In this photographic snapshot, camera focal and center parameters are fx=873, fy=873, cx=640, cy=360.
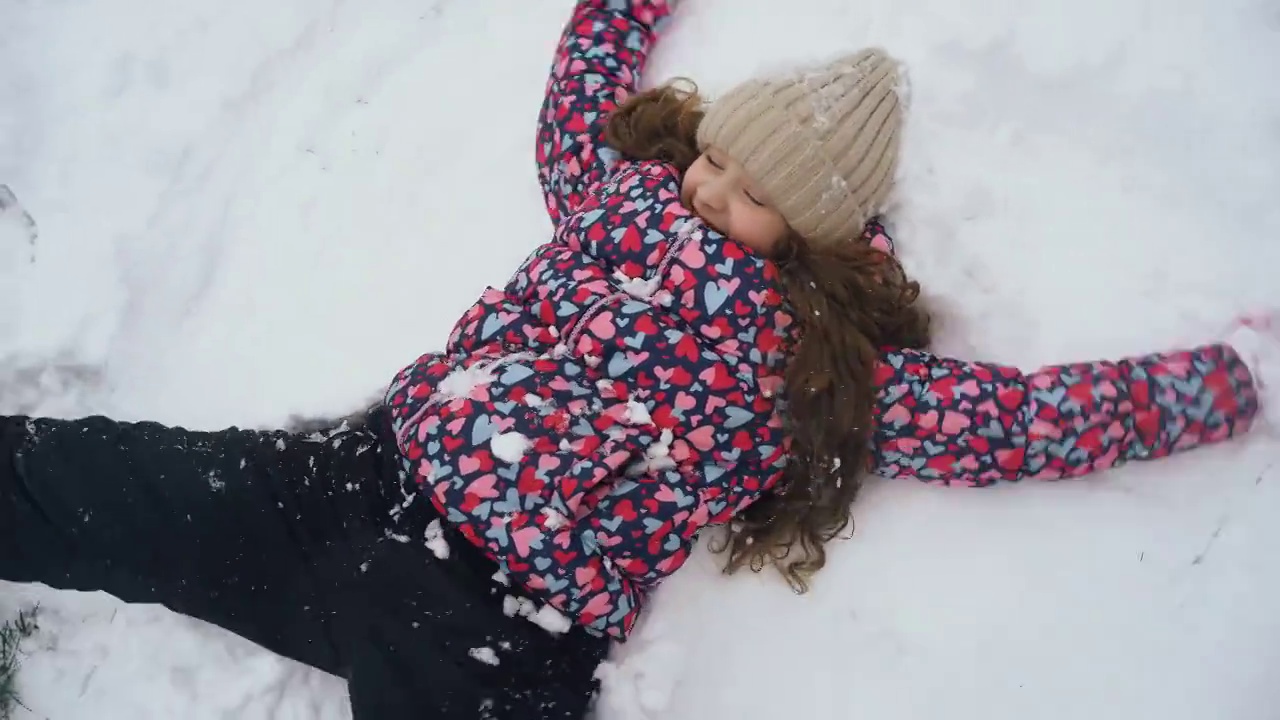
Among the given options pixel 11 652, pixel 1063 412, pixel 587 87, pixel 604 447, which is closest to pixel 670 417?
pixel 604 447

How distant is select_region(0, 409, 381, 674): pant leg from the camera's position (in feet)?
4.86

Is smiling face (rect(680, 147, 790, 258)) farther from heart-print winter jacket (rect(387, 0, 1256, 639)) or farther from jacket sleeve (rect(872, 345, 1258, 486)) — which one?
jacket sleeve (rect(872, 345, 1258, 486))

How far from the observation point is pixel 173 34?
2305mm

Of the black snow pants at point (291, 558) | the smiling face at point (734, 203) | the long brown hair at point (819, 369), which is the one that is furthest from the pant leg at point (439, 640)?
the smiling face at point (734, 203)

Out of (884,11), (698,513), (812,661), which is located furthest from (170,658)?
(884,11)

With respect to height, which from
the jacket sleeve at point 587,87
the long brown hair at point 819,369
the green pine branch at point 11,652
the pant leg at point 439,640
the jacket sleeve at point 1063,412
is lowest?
the jacket sleeve at point 1063,412

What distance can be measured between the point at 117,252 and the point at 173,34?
2.09ft

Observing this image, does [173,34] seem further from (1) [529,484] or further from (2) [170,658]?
(1) [529,484]

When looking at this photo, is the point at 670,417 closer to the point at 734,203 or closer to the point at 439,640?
the point at 734,203

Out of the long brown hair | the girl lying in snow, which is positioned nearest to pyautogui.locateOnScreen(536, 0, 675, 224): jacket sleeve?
the long brown hair

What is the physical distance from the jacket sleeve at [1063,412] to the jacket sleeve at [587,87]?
0.75 metres

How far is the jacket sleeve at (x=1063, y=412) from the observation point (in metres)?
1.43

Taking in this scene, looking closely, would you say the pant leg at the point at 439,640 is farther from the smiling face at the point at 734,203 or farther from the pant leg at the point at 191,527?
the smiling face at the point at 734,203

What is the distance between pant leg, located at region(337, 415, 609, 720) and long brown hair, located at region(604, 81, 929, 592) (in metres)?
0.41
